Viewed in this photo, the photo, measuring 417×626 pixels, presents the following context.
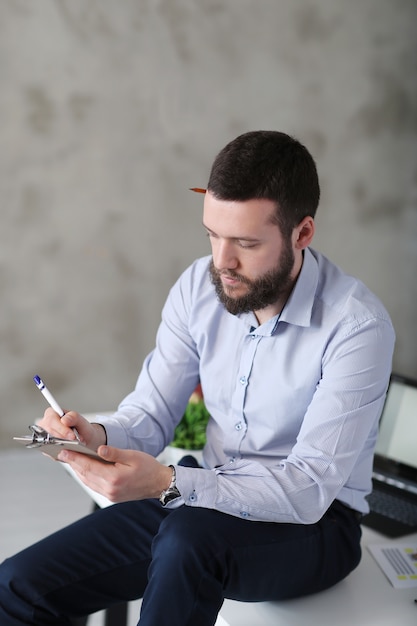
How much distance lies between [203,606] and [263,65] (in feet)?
8.89

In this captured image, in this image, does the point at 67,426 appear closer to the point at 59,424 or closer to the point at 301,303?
the point at 59,424

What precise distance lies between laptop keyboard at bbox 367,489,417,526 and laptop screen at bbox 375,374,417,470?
0.16 metres

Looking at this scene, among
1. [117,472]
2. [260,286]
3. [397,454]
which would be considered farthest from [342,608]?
[397,454]

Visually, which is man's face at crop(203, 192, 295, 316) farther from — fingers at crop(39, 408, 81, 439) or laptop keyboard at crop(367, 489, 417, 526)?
laptop keyboard at crop(367, 489, 417, 526)

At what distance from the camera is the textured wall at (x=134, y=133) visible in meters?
3.09

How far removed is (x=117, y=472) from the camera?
4.19 feet

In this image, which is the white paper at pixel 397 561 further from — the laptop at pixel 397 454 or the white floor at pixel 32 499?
the white floor at pixel 32 499

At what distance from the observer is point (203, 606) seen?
1262mm

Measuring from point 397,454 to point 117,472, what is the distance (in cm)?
120

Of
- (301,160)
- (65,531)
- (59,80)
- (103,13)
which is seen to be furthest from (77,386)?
(301,160)

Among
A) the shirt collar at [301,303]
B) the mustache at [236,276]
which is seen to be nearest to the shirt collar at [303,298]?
the shirt collar at [301,303]

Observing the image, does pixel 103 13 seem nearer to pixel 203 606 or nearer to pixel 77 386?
pixel 77 386

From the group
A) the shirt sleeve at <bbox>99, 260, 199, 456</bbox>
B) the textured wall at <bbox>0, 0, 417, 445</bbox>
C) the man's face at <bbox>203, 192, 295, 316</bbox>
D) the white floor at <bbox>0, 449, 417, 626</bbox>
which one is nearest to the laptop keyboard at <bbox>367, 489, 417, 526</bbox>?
the white floor at <bbox>0, 449, 417, 626</bbox>

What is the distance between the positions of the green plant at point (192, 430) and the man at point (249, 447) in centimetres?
32
